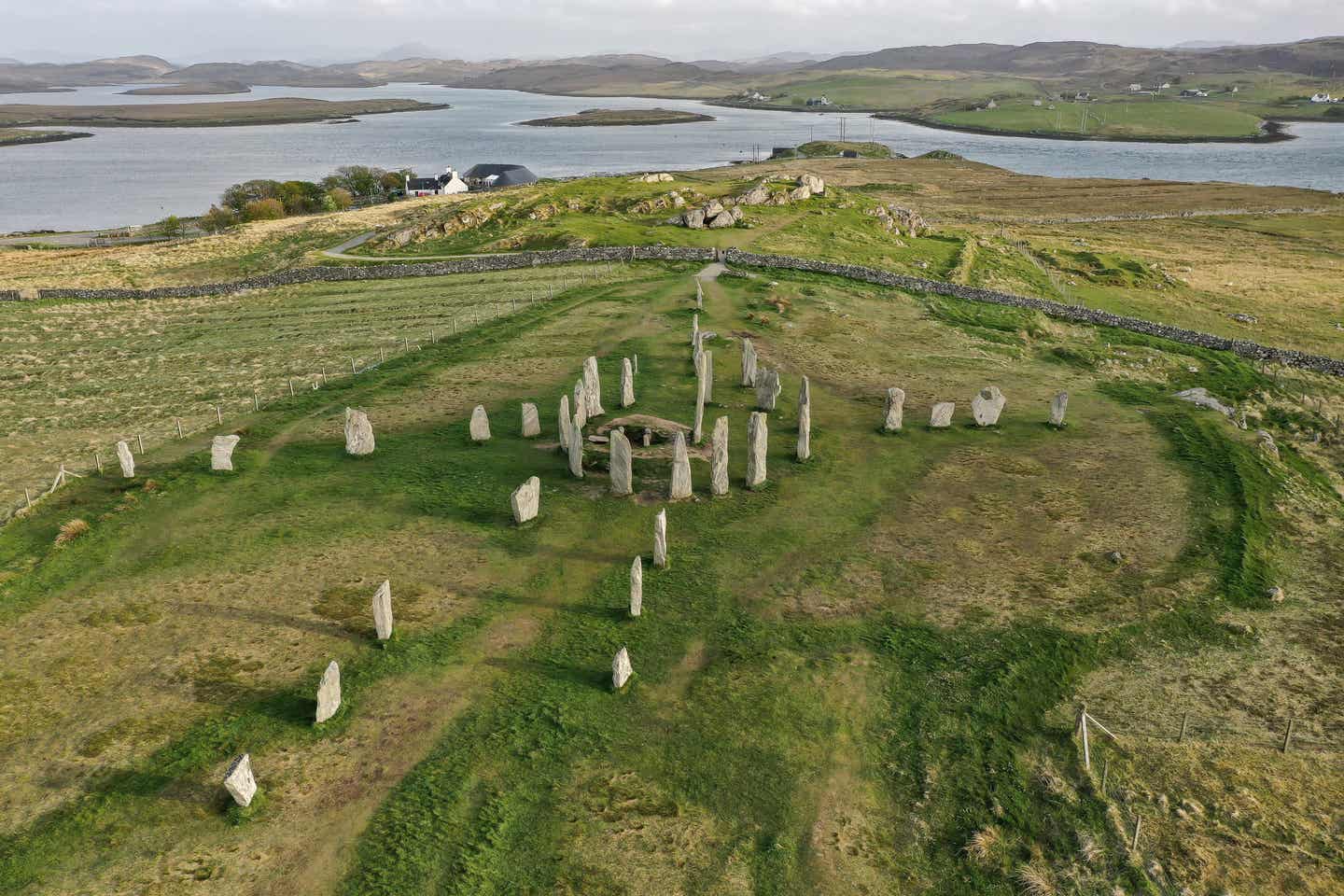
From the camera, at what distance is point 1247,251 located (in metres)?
77.3

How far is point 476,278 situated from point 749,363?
2938 cm

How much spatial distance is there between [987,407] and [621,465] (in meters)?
13.9

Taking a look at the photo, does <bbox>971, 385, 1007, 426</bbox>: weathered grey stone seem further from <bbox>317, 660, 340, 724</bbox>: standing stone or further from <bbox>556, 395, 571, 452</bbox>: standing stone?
<bbox>317, 660, 340, 724</bbox>: standing stone

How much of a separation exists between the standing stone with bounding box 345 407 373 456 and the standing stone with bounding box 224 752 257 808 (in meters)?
15.5

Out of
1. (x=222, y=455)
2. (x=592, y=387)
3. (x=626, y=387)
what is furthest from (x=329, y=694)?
(x=626, y=387)

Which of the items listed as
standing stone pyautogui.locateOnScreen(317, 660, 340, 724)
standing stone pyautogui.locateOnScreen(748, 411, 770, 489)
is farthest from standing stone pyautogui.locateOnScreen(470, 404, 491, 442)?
standing stone pyautogui.locateOnScreen(317, 660, 340, 724)

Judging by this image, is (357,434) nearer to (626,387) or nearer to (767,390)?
(626,387)

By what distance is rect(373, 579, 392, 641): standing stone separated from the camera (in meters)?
18.5

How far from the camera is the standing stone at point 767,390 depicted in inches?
1293

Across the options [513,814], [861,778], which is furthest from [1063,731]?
[513,814]

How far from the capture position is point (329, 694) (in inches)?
642

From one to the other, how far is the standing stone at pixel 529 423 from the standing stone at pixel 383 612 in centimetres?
1202

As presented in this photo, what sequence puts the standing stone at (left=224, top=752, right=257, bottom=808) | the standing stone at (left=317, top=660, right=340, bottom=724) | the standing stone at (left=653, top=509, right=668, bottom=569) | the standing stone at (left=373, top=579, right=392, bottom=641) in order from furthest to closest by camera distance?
the standing stone at (left=653, top=509, right=668, bottom=569)
the standing stone at (left=373, top=579, right=392, bottom=641)
the standing stone at (left=317, top=660, right=340, bottom=724)
the standing stone at (left=224, top=752, right=257, bottom=808)

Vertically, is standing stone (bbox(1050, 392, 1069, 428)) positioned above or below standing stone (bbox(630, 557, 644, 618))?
below
